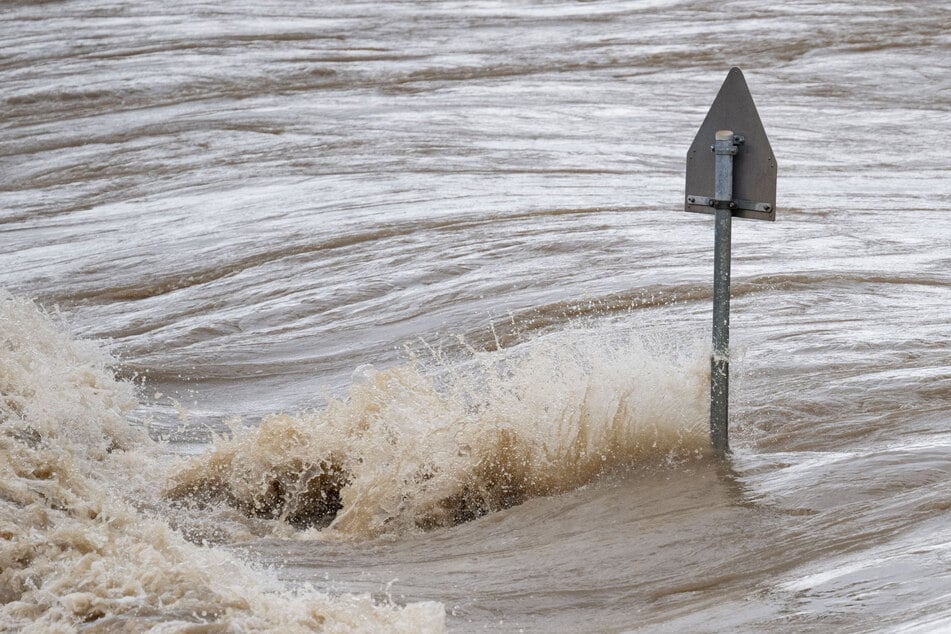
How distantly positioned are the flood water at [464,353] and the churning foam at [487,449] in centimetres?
1

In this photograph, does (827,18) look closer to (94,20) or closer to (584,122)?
(584,122)

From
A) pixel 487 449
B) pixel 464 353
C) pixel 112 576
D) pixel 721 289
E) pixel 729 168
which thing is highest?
pixel 729 168

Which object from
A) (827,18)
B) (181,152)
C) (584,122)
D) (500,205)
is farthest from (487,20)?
(500,205)

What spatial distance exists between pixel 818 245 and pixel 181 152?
7361 millimetres

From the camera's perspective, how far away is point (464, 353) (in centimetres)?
767

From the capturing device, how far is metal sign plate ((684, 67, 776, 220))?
486 cm

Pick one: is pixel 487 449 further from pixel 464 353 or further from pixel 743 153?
pixel 464 353

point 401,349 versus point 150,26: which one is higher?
point 150,26

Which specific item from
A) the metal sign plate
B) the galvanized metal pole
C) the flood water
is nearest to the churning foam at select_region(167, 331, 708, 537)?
the flood water

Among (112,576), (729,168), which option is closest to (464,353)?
(729,168)

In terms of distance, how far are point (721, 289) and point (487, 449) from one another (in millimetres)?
1196

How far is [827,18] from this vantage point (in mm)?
20531

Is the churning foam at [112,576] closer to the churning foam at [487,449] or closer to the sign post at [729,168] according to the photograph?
the churning foam at [487,449]

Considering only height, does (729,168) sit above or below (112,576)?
above
